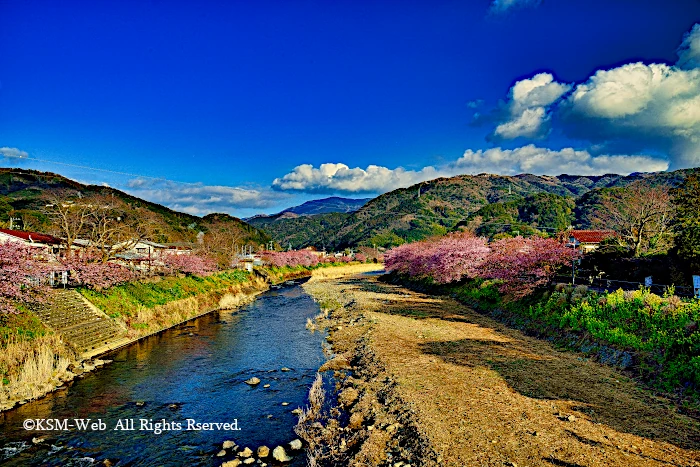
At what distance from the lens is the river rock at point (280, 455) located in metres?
9.94

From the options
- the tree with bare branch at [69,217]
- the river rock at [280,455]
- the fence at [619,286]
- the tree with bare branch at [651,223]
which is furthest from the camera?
the tree with bare branch at [651,223]

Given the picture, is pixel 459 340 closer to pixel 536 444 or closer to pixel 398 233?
pixel 536 444

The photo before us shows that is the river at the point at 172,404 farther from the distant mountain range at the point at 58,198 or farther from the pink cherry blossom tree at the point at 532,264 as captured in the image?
the distant mountain range at the point at 58,198

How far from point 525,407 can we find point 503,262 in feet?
67.9

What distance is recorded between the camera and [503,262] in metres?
30.9

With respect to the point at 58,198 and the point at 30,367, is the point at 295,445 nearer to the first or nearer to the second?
the point at 30,367

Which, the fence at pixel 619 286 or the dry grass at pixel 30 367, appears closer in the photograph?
the dry grass at pixel 30 367

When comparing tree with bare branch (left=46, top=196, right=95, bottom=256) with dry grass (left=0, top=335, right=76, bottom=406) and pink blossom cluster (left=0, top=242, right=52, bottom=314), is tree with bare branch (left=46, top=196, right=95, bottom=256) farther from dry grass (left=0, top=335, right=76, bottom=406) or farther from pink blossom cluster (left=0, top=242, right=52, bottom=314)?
dry grass (left=0, top=335, right=76, bottom=406)

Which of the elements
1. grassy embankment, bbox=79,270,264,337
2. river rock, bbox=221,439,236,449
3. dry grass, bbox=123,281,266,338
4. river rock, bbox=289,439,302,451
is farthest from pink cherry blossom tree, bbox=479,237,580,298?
grassy embankment, bbox=79,270,264,337

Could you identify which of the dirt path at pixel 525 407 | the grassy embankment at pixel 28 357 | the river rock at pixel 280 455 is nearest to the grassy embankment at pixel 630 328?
the dirt path at pixel 525 407

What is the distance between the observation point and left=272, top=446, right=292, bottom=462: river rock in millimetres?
9938

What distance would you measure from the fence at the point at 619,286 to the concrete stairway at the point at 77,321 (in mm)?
28692

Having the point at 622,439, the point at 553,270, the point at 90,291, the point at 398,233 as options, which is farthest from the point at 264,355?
the point at 398,233

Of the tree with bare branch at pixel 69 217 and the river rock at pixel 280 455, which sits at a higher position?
the tree with bare branch at pixel 69 217
